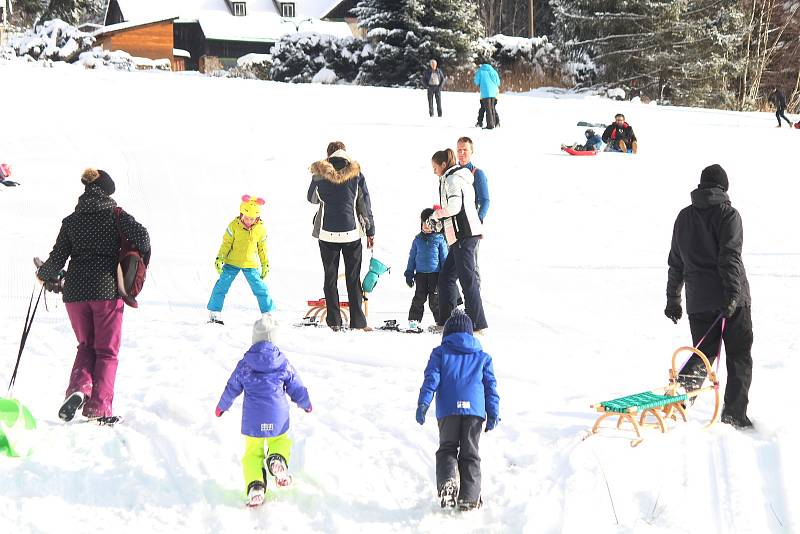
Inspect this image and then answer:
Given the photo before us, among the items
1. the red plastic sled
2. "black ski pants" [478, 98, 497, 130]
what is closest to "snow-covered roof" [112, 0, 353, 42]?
"black ski pants" [478, 98, 497, 130]

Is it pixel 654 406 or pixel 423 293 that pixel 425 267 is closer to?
pixel 423 293

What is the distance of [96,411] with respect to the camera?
5.86 metres

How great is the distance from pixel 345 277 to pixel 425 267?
2.88 ft

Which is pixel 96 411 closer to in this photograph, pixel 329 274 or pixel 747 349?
pixel 329 274

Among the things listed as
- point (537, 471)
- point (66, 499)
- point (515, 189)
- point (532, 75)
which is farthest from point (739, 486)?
point (532, 75)

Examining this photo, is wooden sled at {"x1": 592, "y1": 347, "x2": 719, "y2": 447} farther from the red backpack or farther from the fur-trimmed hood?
the fur-trimmed hood

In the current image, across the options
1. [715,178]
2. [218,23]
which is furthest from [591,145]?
[218,23]

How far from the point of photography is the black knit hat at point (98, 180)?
583cm

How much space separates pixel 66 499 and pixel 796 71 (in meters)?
44.0

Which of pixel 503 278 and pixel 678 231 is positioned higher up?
pixel 678 231

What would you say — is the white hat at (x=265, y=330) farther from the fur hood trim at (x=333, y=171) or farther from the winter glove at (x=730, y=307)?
the fur hood trim at (x=333, y=171)

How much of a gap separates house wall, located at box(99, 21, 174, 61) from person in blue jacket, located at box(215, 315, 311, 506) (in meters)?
50.4

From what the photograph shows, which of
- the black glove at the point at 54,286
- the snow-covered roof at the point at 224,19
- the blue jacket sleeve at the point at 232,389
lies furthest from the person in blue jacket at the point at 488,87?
the snow-covered roof at the point at 224,19

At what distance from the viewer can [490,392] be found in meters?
5.03
